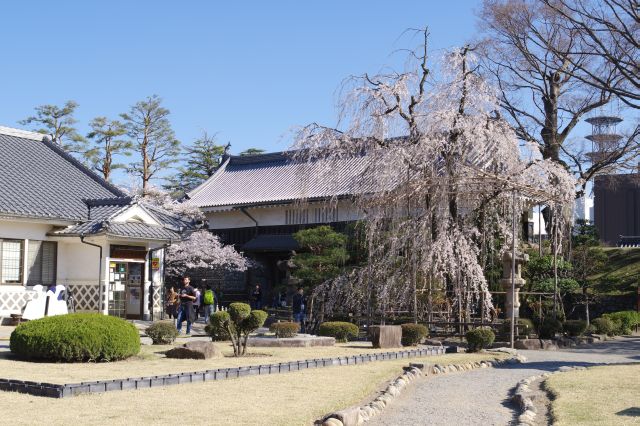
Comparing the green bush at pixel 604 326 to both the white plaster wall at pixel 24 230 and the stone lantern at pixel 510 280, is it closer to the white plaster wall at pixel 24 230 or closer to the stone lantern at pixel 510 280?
the stone lantern at pixel 510 280

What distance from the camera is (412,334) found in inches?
782

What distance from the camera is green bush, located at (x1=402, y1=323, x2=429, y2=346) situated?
Answer: 19.8 m

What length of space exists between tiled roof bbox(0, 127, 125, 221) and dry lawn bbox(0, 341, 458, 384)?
340 inches

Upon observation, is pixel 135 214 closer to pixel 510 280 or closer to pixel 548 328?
pixel 510 280

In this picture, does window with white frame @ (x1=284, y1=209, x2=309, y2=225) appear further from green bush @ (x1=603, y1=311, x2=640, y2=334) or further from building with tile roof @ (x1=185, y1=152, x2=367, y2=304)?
green bush @ (x1=603, y1=311, x2=640, y2=334)

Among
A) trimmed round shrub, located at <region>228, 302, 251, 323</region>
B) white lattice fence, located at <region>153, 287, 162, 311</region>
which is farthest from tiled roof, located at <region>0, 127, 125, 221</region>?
trimmed round shrub, located at <region>228, 302, 251, 323</region>

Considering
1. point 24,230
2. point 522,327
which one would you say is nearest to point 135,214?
point 24,230

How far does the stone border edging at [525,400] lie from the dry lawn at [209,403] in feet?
6.85

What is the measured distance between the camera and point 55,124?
49.7 metres

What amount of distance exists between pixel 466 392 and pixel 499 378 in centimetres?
234

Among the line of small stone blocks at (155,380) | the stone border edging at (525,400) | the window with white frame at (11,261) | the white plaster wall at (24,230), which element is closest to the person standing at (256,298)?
the white plaster wall at (24,230)

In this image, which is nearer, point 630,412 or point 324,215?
point 630,412

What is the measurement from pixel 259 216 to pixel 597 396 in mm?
28279

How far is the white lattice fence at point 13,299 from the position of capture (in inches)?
926
